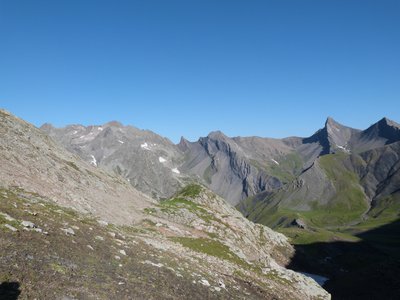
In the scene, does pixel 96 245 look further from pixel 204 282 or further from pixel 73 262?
pixel 204 282

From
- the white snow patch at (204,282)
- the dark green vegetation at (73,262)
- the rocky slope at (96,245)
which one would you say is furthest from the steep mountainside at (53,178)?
the white snow patch at (204,282)

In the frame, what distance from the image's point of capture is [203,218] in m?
71.3

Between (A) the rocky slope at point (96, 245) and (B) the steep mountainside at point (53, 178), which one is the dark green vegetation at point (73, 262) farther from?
(B) the steep mountainside at point (53, 178)

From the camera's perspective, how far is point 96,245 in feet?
95.6

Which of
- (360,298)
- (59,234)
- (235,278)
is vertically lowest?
(360,298)

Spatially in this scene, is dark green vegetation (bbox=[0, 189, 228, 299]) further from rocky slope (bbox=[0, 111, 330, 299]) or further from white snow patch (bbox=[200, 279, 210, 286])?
white snow patch (bbox=[200, 279, 210, 286])

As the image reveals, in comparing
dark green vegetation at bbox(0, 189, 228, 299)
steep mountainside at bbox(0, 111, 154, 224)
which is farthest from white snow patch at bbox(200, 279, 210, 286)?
steep mountainside at bbox(0, 111, 154, 224)

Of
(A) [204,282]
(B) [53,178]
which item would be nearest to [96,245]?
(A) [204,282]

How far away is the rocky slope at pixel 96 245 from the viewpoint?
2147cm

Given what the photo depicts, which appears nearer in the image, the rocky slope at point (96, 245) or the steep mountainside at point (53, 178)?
the rocky slope at point (96, 245)

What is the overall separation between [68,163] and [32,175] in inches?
763

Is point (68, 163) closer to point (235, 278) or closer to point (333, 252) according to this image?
point (235, 278)

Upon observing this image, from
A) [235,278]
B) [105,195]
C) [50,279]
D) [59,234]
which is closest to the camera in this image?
[50,279]

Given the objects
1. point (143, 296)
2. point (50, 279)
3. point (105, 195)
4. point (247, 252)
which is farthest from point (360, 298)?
point (50, 279)
